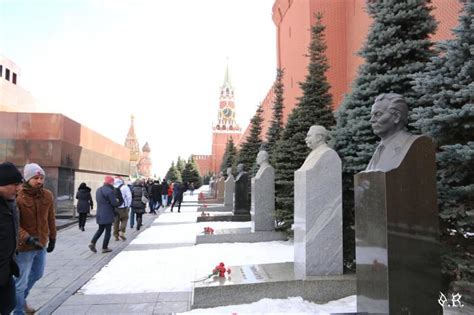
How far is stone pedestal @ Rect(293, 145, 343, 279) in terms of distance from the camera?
5.87 metres

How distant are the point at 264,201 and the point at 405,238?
24.9 ft

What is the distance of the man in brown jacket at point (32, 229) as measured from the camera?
462 centimetres

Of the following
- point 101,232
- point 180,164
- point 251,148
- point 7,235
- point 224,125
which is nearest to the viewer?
point 7,235

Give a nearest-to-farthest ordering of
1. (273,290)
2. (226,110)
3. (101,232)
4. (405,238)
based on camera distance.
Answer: (405,238) → (273,290) → (101,232) → (226,110)

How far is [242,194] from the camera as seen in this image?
49.3 feet

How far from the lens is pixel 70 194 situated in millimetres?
18188

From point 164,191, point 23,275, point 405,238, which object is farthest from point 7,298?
point 164,191

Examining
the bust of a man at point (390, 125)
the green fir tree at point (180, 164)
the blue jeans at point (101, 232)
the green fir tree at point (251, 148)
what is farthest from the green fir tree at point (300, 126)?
the green fir tree at point (180, 164)

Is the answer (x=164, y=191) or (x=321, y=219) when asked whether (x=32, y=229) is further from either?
(x=164, y=191)

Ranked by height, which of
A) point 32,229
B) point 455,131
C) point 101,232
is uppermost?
point 455,131

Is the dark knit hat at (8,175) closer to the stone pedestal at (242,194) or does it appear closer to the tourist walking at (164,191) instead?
the stone pedestal at (242,194)

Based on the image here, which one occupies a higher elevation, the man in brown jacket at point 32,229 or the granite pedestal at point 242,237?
the man in brown jacket at point 32,229

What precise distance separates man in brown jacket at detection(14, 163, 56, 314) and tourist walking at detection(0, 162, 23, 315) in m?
1.28

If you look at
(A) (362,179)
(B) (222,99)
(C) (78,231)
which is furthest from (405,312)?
(B) (222,99)
